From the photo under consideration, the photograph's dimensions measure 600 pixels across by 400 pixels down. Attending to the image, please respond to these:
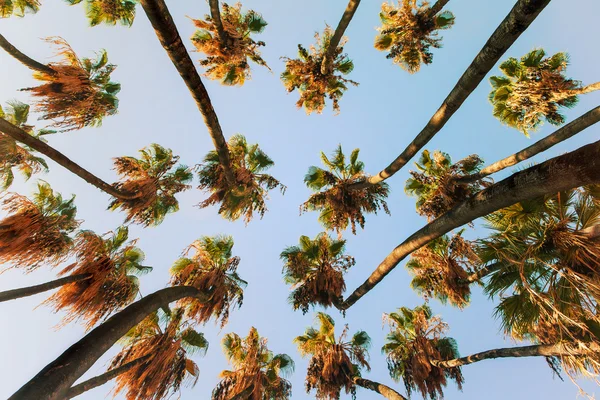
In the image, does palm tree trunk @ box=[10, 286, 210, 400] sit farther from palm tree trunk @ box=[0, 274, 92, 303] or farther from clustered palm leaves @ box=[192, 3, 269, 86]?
clustered palm leaves @ box=[192, 3, 269, 86]

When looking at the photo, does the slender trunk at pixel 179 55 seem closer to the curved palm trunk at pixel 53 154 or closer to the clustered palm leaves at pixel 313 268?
the curved palm trunk at pixel 53 154

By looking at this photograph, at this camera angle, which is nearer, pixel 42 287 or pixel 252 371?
pixel 42 287

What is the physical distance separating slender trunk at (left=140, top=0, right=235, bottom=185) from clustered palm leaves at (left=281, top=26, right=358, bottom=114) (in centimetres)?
618

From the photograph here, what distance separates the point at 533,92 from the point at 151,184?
12592 millimetres

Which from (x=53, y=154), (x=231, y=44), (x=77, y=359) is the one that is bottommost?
(x=77, y=359)

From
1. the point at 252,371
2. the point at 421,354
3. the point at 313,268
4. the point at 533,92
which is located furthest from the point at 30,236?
the point at 533,92

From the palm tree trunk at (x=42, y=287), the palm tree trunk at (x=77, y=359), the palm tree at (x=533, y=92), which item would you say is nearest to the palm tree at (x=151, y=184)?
the palm tree trunk at (x=42, y=287)

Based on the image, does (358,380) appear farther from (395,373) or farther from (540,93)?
(540,93)

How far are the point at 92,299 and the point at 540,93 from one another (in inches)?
554

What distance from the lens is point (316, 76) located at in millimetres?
11242

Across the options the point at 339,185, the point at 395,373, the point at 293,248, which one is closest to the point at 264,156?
the point at 339,185

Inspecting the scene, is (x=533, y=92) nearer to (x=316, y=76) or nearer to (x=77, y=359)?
(x=316, y=76)

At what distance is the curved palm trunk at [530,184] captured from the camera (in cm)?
268

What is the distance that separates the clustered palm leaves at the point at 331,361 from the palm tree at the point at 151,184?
705cm
